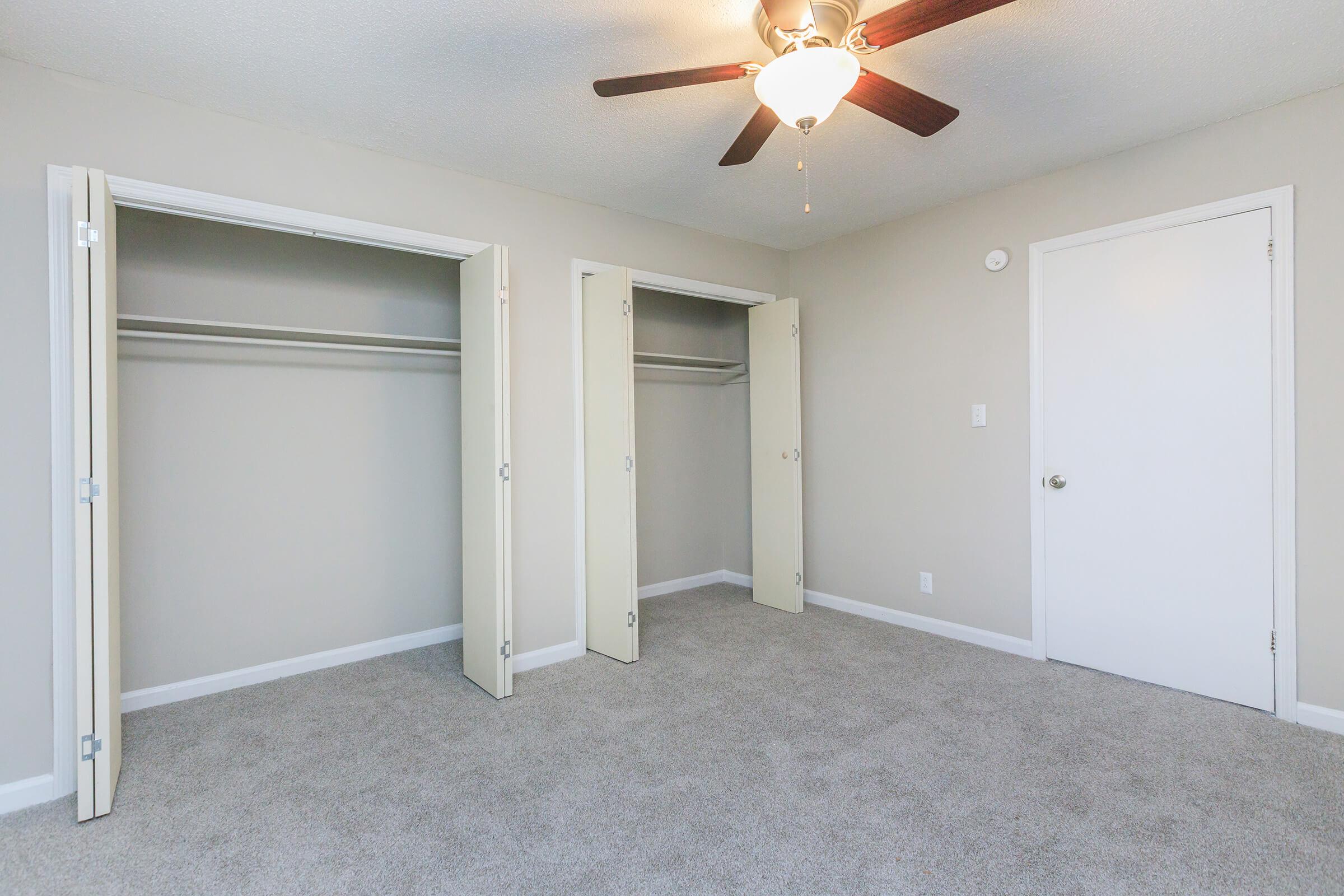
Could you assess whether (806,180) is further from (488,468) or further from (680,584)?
(680,584)

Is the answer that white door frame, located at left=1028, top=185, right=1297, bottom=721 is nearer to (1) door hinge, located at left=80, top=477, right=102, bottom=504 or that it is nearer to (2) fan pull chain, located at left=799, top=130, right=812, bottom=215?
(2) fan pull chain, located at left=799, top=130, right=812, bottom=215

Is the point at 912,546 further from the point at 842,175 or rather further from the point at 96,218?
the point at 96,218

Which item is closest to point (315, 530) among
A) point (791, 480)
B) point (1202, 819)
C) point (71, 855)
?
point (71, 855)

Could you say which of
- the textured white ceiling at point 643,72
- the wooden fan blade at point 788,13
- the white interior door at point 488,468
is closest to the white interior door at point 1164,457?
the textured white ceiling at point 643,72

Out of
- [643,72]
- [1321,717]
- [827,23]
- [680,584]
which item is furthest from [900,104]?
[680,584]

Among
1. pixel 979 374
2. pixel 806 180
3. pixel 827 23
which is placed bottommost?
pixel 979 374

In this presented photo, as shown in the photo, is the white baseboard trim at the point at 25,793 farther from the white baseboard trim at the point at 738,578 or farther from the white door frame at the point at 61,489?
the white baseboard trim at the point at 738,578

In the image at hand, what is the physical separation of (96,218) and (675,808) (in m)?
2.60

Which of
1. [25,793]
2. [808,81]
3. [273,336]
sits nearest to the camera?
[808,81]

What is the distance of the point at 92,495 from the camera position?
201cm

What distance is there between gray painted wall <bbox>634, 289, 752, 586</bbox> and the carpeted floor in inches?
66.2

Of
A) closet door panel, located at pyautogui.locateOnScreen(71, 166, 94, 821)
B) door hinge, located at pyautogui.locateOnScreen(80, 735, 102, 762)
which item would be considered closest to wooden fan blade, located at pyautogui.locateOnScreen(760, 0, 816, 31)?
closet door panel, located at pyautogui.locateOnScreen(71, 166, 94, 821)

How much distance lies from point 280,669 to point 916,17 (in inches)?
146

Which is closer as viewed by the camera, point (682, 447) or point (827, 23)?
point (827, 23)
